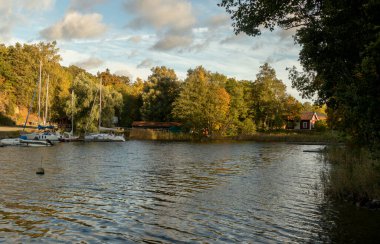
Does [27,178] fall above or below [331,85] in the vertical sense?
below

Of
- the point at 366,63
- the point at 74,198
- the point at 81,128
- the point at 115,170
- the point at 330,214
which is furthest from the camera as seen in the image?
the point at 81,128

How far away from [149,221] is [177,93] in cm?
9918

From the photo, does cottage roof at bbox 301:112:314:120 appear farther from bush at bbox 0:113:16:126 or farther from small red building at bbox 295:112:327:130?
bush at bbox 0:113:16:126

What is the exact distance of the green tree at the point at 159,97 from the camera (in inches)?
4510

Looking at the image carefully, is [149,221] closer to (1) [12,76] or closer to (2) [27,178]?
(2) [27,178]

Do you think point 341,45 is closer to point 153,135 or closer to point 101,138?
point 101,138

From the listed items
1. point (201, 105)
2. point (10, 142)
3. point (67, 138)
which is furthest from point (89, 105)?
point (201, 105)

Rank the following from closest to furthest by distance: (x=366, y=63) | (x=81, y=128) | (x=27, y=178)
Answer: (x=366, y=63), (x=27, y=178), (x=81, y=128)

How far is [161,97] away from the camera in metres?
115

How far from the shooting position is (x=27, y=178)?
93.2 ft

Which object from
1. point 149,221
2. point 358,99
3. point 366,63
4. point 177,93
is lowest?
point 149,221

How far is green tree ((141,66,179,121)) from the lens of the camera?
115m

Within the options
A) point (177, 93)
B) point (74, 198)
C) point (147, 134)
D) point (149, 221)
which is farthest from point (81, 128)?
point (149, 221)

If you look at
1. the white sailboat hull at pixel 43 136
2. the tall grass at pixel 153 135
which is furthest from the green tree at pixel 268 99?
the white sailboat hull at pixel 43 136
